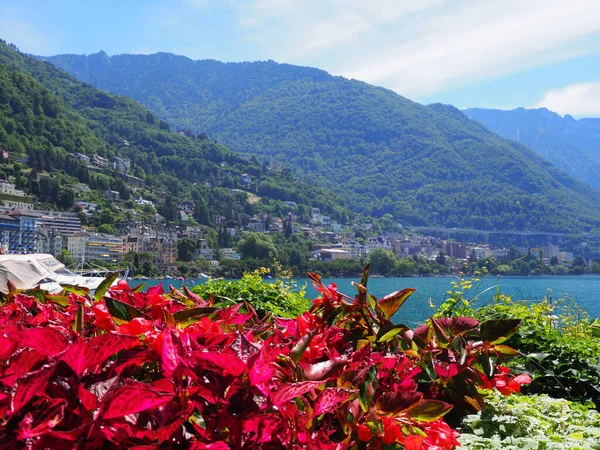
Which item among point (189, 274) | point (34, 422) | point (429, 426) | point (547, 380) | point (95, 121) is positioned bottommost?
point (189, 274)

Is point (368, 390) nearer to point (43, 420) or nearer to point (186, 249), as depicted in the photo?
point (43, 420)

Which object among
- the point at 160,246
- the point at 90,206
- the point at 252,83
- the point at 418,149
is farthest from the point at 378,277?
the point at 252,83

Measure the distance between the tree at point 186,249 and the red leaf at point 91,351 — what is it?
58777 mm

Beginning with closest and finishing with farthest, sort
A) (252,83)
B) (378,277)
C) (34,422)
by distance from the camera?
(34,422) < (378,277) < (252,83)

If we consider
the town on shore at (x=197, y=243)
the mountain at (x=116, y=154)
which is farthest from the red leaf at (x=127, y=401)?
the mountain at (x=116, y=154)

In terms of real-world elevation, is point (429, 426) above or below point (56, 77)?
below

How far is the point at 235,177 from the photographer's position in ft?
299

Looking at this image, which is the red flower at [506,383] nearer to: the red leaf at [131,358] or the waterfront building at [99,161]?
the red leaf at [131,358]

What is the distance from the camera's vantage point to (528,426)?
50.7 inches

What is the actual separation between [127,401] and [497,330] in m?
0.89

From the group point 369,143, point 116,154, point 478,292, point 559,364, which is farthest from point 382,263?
point 369,143

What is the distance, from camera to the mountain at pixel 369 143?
335 ft

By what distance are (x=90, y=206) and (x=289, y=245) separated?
21.4m

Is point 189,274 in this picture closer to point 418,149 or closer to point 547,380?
point 547,380
